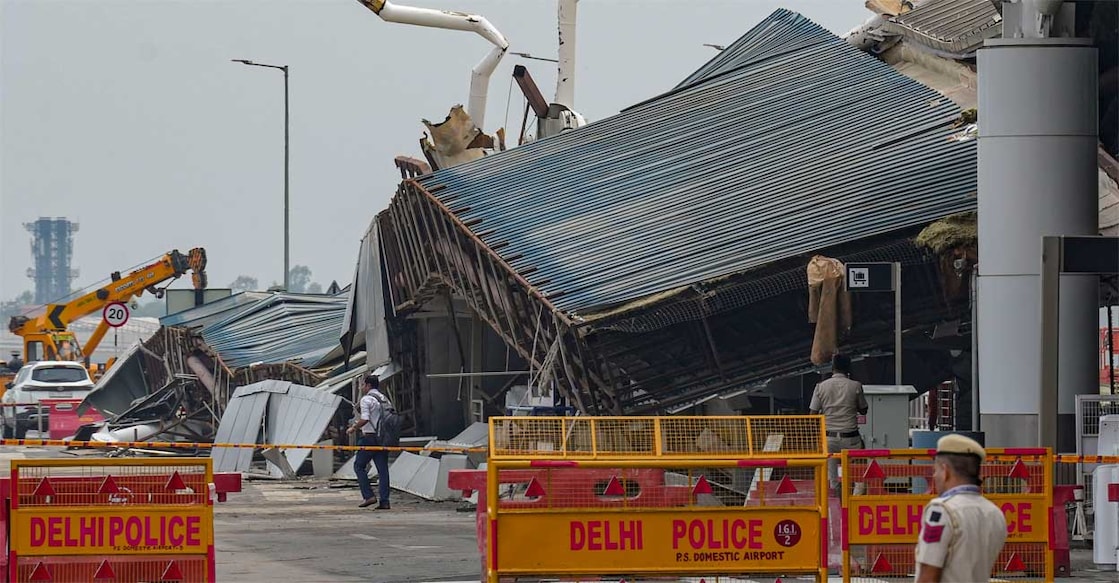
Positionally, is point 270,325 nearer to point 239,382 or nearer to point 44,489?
point 239,382

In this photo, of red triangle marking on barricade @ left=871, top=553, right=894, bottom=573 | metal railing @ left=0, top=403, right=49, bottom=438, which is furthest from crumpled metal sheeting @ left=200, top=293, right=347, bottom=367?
red triangle marking on barricade @ left=871, top=553, right=894, bottom=573

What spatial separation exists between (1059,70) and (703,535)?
786cm

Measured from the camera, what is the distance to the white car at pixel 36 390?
149ft

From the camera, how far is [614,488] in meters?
11.6

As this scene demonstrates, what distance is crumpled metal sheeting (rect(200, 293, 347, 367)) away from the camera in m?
40.4

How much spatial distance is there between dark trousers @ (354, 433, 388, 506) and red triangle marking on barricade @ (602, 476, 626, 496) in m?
10.9

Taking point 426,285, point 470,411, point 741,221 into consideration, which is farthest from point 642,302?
point 470,411

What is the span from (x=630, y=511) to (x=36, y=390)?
37129 millimetres

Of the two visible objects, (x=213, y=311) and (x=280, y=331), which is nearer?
(x=280, y=331)

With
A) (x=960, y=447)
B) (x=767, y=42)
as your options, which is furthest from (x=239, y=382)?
(x=960, y=447)

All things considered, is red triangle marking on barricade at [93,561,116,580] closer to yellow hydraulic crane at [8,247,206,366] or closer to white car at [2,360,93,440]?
white car at [2,360,93,440]

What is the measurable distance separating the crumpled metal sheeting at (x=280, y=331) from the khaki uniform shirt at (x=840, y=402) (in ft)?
71.4

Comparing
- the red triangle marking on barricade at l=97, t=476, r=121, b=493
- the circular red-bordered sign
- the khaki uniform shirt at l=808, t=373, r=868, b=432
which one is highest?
the khaki uniform shirt at l=808, t=373, r=868, b=432

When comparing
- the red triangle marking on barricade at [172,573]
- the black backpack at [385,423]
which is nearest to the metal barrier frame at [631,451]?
the red triangle marking on barricade at [172,573]
